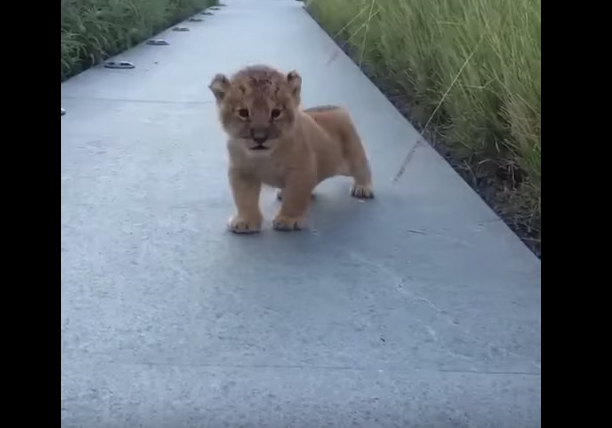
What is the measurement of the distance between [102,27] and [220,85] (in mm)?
4645

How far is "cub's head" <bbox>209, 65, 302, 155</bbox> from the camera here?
120 inches

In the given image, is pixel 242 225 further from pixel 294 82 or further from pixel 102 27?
pixel 102 27

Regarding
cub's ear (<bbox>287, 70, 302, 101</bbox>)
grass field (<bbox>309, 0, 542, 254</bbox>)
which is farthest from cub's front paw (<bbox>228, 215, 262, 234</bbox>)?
grass field (<bbox>309, 0, 542, 254</bbox>)

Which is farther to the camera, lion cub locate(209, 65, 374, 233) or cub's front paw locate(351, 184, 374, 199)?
cub's front paw locate(351, 184, 374, 199)

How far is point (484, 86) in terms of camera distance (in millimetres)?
3639

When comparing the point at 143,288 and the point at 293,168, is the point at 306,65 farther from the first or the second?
the point at 143,288

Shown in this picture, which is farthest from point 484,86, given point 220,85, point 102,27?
point 102,27

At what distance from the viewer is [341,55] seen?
6.93 meters

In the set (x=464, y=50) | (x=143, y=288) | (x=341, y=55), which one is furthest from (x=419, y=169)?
(x=341, y=55)

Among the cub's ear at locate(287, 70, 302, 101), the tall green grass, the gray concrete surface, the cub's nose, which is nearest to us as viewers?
the gray concrete surface

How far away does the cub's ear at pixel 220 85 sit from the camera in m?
3.09

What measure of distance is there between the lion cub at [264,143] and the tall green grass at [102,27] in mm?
3397

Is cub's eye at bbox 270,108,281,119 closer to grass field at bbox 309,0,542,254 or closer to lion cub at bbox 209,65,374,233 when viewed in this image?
lion cub at bbox 209,65,374,233

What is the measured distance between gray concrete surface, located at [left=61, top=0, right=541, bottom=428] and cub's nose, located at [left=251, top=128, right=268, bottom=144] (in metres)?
0.30
